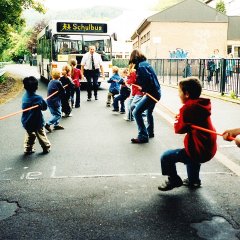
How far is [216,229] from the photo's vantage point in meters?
3.59

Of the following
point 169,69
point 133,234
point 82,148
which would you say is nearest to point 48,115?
point 82,148

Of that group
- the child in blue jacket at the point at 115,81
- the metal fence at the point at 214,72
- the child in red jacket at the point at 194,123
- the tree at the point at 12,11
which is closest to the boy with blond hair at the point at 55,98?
the child in blue jacket at the point at 115,81

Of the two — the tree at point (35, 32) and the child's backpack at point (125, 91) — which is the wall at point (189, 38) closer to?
the child's backpack at point (125, 91)

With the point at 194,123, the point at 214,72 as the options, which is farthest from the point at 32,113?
the point at 214,72

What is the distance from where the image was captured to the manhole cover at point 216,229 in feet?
11.3

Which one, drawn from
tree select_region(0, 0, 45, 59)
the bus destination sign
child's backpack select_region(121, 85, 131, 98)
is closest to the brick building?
tree select_region(0, 0, 45, 59)

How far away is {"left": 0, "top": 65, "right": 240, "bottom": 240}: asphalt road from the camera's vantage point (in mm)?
3607

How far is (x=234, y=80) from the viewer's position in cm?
1388

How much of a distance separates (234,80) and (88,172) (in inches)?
385

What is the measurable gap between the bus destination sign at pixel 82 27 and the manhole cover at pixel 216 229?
1547 centimetres

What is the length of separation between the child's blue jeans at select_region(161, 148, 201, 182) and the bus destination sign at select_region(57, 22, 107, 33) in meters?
14.4

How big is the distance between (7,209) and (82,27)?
1502cm

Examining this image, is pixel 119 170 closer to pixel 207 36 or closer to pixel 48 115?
pixel 48 115

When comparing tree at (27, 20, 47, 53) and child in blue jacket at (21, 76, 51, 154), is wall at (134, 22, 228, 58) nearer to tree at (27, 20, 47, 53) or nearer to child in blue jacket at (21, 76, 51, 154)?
child in blue jacket at (21, 76, 51, 154)
